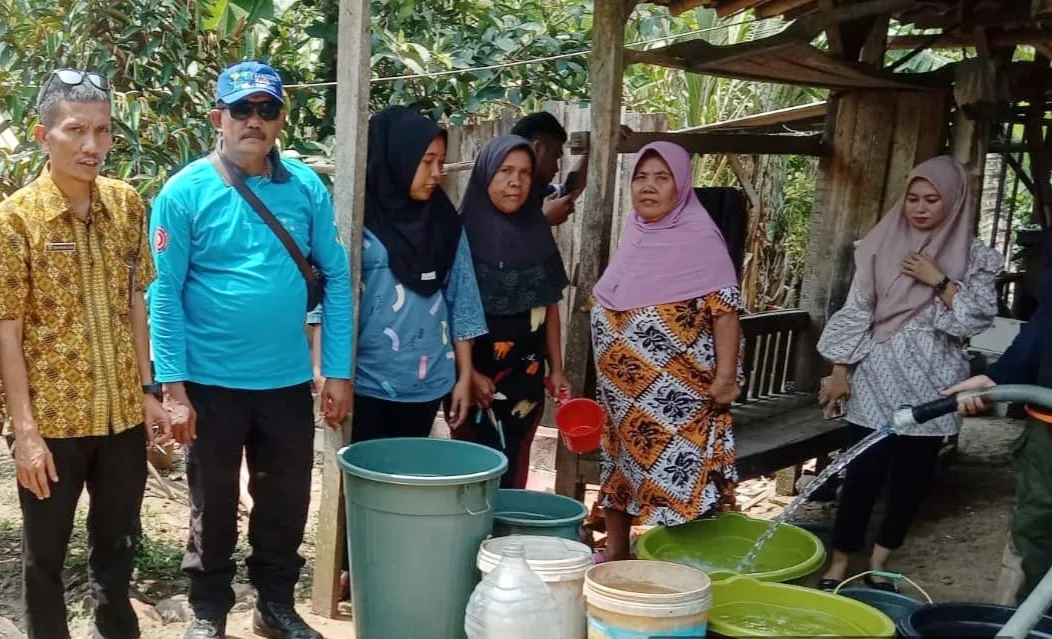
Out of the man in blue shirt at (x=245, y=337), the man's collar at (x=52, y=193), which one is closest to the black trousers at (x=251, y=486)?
the man in blue shirt at (x=245, y=337)

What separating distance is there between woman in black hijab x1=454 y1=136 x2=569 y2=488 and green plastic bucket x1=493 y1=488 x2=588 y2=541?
333 millimetres

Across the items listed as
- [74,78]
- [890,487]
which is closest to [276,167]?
[74,78]

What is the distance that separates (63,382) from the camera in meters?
2.76

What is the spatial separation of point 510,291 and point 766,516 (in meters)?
2.68

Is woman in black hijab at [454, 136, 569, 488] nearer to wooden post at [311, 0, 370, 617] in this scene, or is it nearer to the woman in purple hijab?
the woman in purple hijab

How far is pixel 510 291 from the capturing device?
3.73 metres

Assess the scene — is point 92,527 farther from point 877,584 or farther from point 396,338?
point 877,584

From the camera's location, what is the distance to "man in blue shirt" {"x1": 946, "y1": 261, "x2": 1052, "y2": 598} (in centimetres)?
298

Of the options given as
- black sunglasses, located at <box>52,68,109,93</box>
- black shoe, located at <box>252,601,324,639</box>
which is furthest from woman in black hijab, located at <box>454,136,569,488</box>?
black sunglasses, located at <box>52,68,109,93</box>

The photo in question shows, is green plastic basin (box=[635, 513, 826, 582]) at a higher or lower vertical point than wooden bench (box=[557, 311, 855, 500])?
lower

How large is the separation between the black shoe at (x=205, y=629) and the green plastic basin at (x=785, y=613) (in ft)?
5.06

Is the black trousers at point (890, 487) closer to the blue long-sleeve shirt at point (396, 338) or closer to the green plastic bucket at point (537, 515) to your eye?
the green plastic bucket at point (537, 515)

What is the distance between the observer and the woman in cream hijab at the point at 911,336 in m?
3.81

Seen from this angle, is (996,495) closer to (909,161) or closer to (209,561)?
(909,161)
